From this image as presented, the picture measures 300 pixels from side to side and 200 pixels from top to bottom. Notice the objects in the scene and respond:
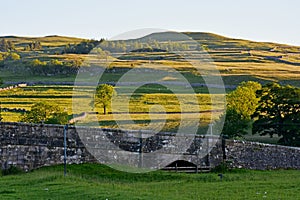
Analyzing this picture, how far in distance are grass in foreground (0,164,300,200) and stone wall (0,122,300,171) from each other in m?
0.83

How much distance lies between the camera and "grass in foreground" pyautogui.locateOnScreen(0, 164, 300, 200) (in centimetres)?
1772

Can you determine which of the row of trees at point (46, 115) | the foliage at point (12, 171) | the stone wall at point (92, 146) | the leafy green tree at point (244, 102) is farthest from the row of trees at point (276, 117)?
the foliage at point (12, 171)

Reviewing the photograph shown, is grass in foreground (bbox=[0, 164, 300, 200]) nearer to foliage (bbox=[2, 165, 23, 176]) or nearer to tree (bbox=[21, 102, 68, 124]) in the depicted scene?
foliage (bbox=[2, 165, 23, 176])

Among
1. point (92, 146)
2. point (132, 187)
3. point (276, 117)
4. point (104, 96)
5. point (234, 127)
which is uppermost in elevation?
point (92, 146)

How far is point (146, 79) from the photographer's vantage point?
156625 mm

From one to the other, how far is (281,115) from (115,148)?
35555 mm

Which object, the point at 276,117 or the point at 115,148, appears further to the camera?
→ the point at 276,117

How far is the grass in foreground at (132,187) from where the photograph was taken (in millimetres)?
17719

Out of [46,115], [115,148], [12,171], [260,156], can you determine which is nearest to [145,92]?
[46,115]

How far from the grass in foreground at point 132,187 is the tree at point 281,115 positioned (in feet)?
105

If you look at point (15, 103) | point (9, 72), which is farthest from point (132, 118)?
point (9, 72)

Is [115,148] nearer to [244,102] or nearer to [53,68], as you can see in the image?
[244,102]

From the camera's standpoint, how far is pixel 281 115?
195ft

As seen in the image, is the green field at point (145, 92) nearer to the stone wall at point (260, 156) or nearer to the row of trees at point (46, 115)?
the row of trees at point (46, 115)
